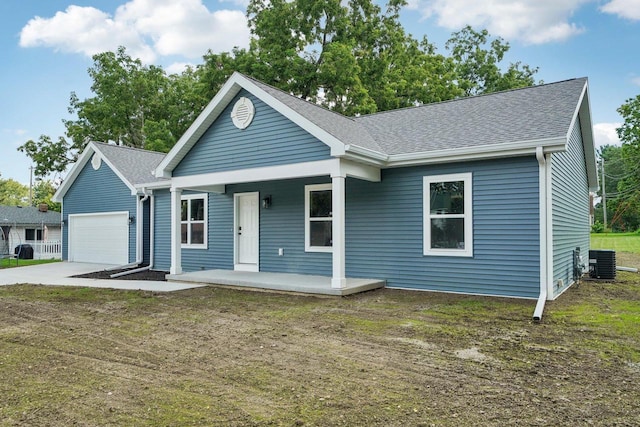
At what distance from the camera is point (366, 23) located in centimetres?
2444

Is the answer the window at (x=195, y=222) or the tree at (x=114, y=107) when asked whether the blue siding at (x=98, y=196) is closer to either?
the window at (x=195, y=222)

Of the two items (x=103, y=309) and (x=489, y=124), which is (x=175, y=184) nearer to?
(x=103, y=309)

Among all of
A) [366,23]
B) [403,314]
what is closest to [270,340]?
[403,314]

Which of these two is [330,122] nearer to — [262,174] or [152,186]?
[262,174]

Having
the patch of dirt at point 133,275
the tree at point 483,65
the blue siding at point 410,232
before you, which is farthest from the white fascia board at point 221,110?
the tree at point 483,65

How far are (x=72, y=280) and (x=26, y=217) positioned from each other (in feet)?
63.9

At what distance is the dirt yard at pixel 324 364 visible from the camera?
316cm

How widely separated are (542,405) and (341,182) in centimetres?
557

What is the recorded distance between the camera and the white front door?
11.5 metres

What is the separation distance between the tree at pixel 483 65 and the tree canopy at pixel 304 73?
68 millimetres

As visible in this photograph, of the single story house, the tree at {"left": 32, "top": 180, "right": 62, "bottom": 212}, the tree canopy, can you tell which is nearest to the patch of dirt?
the single story house

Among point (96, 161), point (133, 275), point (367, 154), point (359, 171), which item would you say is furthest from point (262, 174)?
point (96, 161)

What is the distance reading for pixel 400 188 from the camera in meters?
9.12

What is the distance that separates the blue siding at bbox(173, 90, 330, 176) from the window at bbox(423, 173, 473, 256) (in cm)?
229
